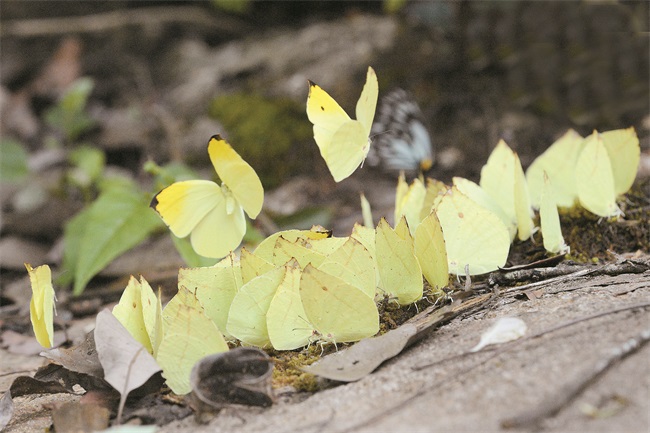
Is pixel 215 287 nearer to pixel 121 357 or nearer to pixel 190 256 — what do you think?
pixel 121 357

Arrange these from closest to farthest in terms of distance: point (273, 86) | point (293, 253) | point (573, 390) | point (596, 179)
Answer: point (573, 390) < point (293, 253) < point (596, 179) < point (273, 86)

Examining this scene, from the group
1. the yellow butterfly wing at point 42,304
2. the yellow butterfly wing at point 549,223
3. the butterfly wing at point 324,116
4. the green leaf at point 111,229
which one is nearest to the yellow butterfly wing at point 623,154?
the yellow butterfly wing at point 549,223

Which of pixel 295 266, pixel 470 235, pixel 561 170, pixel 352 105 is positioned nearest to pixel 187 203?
pixel 295 266

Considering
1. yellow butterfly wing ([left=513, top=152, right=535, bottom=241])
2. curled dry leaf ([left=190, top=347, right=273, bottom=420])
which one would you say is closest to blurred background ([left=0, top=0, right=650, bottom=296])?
yellow butterfly wing ([left=513, top=152, right=535, bottom=241])

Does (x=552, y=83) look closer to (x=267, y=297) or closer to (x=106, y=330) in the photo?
(x=267, y=297)

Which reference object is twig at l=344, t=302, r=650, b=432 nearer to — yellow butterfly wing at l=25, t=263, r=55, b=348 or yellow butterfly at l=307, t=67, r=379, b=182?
yellow butterfly at l=307, t=67, r=379, b=182

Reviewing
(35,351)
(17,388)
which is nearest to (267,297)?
(17,388)
